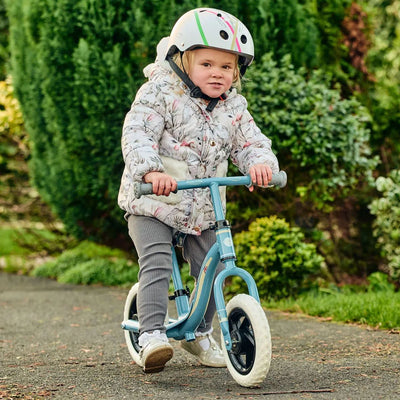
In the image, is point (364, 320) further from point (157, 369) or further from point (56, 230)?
point (56, 230)

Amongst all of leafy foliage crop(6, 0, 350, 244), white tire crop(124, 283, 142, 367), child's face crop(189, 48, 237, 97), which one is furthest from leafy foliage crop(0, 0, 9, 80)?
child's face crop(189, 48, 237, 97)

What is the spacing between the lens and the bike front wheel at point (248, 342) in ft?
9.54

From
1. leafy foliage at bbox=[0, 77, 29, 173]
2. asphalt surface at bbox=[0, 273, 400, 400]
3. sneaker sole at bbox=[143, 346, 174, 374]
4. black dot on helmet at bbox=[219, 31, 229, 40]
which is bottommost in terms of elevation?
asphalt surface at bbox=[0, 273, 400, 400]

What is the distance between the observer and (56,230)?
9055 millimetres

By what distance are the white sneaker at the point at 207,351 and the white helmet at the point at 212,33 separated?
1415 millimetres

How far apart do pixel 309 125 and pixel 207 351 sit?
263 cm

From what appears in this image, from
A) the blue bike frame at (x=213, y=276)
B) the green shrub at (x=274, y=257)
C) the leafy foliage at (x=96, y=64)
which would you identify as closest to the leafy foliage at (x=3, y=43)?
the leafy foliage at (x=96, y=64)

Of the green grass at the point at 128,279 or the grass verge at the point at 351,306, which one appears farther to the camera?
the green grass at the point at 128,279

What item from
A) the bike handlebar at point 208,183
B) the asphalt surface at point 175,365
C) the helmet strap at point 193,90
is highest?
the helmet strap at point 193,90

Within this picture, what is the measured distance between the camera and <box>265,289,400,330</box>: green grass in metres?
4.64

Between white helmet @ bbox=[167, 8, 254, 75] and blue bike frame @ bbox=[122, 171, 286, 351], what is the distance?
60 centimetres

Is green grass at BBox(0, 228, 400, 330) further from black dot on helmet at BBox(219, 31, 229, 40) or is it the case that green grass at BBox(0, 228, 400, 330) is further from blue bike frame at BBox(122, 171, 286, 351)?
black dot on helmet at BBox(219, 31, 229, 40)

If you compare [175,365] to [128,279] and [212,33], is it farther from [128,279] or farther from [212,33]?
[128,279]

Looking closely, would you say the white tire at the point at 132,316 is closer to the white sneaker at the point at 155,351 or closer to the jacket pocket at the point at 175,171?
the white sneaker at the point at 155,351
